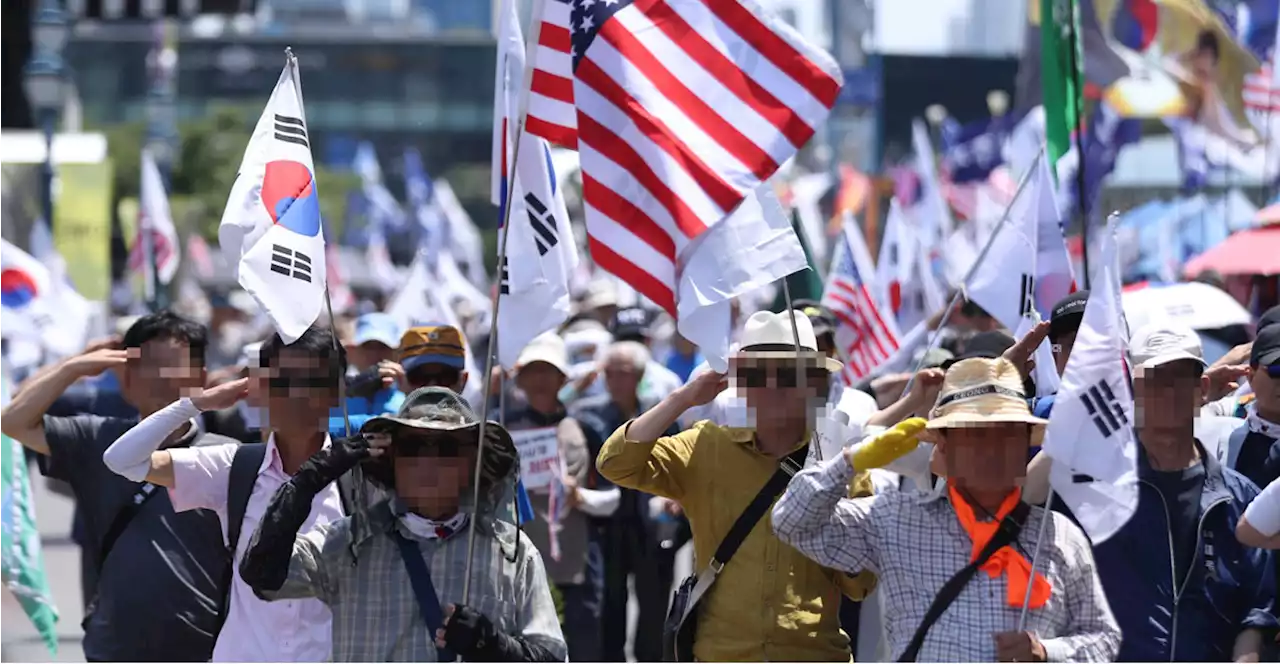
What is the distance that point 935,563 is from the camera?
4.75 m

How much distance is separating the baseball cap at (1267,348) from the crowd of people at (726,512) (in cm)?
1

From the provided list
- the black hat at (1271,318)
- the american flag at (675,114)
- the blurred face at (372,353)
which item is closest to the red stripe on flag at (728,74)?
the american flag at (675,114)

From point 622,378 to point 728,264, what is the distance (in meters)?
4.54

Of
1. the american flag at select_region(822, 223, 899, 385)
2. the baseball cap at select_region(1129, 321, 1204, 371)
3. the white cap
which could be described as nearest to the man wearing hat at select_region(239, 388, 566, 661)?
the baseball cap at select_region(1129, 321, 1204, 371)

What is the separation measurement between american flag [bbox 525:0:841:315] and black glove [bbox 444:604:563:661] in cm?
119

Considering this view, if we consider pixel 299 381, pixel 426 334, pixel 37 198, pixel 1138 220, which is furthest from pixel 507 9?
pixel 37 198

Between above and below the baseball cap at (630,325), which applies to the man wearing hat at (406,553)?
below

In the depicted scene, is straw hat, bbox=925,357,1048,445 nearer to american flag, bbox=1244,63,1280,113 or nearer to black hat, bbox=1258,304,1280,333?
A: black hat, bbox=1258,304,1280,333

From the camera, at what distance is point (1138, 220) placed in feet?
86.5

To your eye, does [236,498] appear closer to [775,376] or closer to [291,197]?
[291,197]

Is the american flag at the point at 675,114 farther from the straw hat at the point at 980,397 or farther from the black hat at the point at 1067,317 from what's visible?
the black hat at the point at 1067,317

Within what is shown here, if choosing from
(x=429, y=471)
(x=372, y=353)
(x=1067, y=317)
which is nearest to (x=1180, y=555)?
(x=1067, y=317)

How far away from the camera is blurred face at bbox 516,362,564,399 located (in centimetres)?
945

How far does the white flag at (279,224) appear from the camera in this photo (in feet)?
20.2
